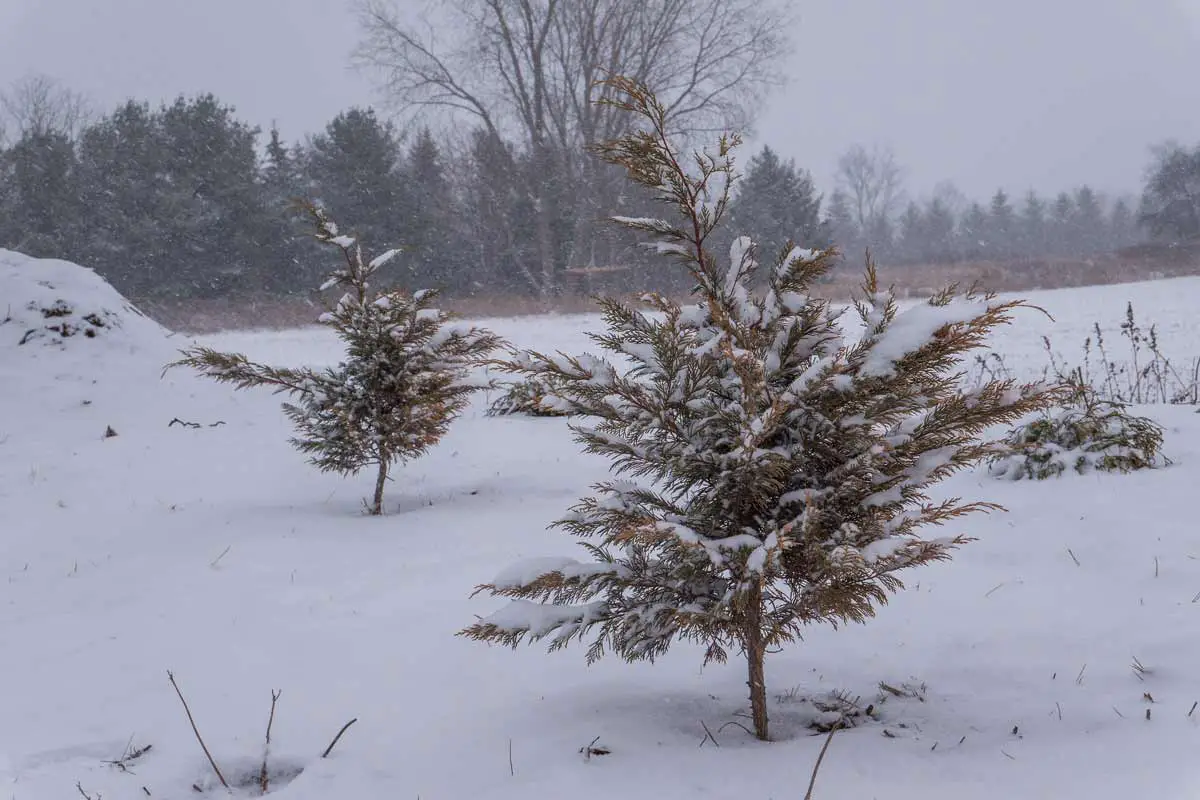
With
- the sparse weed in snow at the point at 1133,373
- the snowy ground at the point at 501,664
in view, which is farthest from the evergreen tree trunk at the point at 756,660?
the sparse weed in snow at the point at 1133,373

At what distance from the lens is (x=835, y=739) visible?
2570 mm

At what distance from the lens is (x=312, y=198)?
1137 inches

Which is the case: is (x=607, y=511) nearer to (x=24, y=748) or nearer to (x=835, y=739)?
(x=835, y=739)

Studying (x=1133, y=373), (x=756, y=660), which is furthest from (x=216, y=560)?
(x=1133, y=373)

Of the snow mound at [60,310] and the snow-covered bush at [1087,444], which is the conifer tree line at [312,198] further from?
the snow-covered bush at [1087,444]

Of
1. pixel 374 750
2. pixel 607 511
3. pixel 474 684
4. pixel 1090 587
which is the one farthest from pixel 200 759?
pixel 1090 587

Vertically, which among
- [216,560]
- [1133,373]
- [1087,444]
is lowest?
[216,560]

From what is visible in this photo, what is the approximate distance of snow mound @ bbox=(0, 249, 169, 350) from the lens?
928cm

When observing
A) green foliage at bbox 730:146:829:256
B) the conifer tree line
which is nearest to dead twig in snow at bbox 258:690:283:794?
the conifer tree line

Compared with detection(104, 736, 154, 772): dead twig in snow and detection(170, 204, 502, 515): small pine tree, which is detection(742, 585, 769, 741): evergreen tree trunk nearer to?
detection(104, 736, 154, 772): dead twig in snow

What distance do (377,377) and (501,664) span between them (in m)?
3.04

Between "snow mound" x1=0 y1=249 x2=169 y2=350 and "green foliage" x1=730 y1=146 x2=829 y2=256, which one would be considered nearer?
"snow mound" x1=0 y1=249 x2=169 y2=350

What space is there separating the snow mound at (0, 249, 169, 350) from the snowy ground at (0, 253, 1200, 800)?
339 cm

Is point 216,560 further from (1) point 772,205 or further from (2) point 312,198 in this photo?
(1) point 772,205
